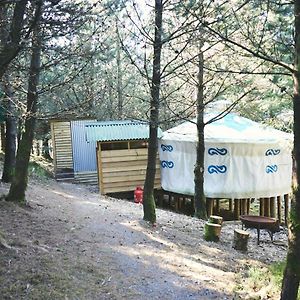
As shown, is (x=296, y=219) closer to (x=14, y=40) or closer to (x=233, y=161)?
(x=14, y=40)

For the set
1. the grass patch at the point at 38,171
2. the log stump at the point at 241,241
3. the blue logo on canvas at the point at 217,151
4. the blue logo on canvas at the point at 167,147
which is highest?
the blue logo on canvas at the point at 167,147

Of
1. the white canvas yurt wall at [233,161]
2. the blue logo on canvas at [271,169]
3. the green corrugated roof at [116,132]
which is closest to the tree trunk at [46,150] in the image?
the green corrugated roof at [116,132]

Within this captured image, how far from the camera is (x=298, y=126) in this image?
12.3 feet

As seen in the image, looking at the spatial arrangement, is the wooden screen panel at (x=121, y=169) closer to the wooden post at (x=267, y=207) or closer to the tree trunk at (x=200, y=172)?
the tree trunk at (x=200, y=172)

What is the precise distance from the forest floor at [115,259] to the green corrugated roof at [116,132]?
5.41m

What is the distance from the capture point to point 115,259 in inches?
222

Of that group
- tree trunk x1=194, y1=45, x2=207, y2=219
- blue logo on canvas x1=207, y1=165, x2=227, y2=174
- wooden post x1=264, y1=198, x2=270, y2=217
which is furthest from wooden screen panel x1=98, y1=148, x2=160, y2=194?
wooden post x1=264, y1=198, x2=270, y2=217

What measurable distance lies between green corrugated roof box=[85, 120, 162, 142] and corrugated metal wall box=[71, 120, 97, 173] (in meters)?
2.42

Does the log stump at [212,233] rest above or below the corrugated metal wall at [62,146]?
below

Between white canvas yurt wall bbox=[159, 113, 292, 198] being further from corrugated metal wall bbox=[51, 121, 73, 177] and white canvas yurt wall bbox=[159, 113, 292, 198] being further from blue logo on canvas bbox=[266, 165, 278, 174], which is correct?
corrugated metal wall bbox=[51, 121, 73, 177]

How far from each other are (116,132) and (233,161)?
408 centimetres

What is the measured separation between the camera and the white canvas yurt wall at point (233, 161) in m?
13.4

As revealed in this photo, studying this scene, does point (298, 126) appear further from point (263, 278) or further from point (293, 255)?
point (263, 278)

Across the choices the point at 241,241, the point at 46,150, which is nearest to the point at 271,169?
the point at 241,241
